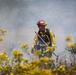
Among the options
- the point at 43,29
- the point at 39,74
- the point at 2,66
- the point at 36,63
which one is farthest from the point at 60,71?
the point at 43,29

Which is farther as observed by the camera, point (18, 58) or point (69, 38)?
point (69, 38)

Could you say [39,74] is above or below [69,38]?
below

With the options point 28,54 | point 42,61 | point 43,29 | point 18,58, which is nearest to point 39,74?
point 42,61

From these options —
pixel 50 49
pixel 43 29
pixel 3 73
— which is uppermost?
pixel 43 29

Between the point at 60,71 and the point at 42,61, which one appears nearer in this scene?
the point at 42,61

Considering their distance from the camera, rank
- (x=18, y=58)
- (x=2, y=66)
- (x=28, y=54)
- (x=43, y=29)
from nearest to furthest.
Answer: (x=18, y=58), (x=2, y=66), (x=28, y=54), (x=43, y=29)

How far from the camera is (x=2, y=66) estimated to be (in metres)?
5.07

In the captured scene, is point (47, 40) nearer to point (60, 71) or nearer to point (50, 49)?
point (50, 49)

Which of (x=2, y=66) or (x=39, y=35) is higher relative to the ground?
(x=39, y=35)

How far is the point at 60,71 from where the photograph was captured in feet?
15.4

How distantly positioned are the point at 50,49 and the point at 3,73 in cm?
150

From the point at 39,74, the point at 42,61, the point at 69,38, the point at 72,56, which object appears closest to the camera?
the point at 39,74

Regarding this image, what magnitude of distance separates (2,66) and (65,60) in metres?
2.49

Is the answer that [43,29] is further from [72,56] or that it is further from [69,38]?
[69,38]
